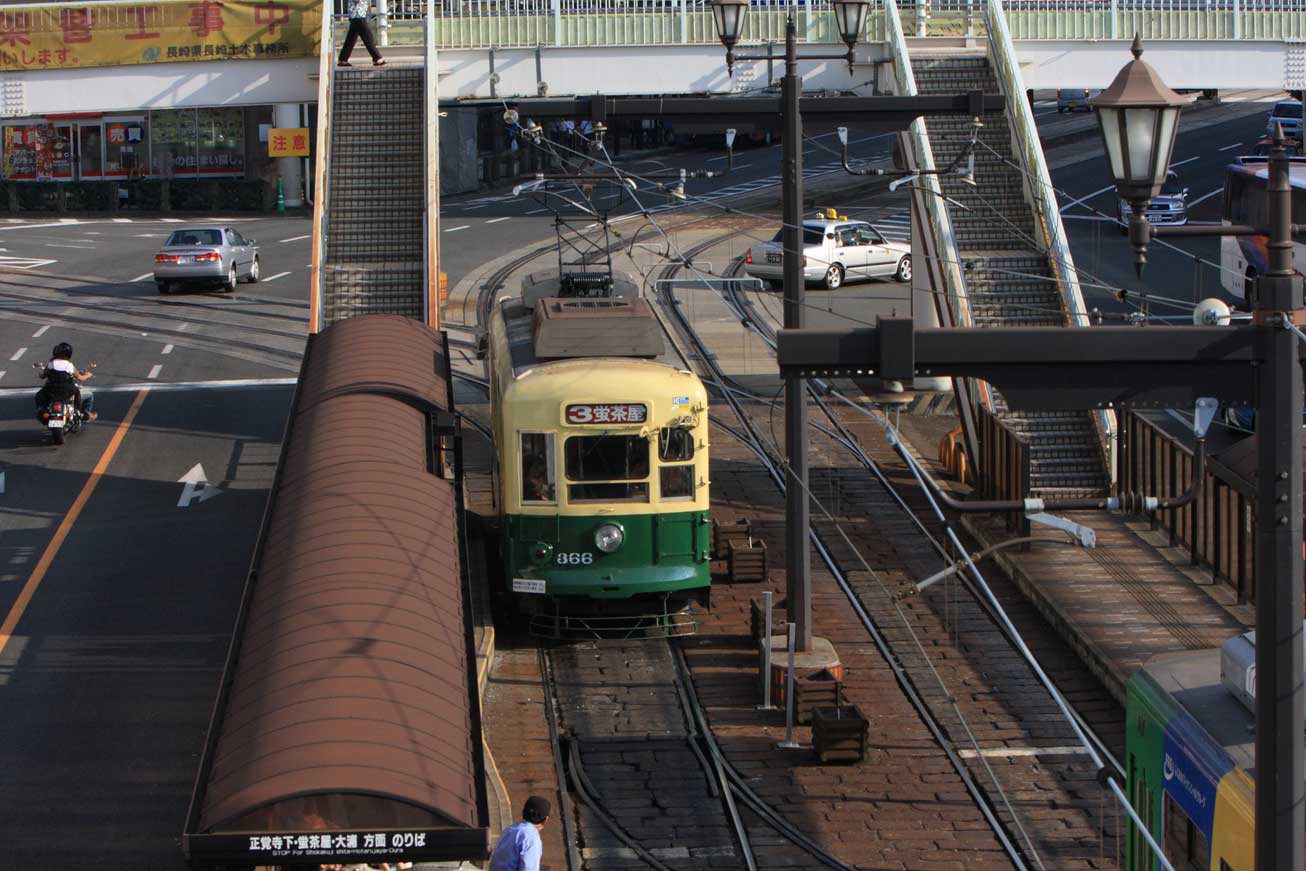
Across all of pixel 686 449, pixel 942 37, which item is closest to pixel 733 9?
pixel 686 449

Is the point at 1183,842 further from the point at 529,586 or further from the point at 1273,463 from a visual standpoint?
the point at 529,586

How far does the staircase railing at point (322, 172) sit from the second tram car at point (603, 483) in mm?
6949

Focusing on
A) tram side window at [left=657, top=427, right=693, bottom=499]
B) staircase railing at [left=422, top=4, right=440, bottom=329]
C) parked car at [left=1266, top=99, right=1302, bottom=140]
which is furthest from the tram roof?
parked car at [left=1266, top=99, right=1302, bottom=140]

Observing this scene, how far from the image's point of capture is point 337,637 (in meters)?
12.5

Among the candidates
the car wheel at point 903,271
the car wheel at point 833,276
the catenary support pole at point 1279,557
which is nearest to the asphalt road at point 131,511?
the car wheel at point 903,271

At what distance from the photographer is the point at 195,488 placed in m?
24.9

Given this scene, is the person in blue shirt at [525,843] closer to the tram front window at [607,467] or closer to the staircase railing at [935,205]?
the tram front window at [607,467]

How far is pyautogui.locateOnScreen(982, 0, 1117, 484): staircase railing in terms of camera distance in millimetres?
23766

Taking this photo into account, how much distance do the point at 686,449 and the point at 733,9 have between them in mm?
4469

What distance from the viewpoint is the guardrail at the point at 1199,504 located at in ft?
63.4

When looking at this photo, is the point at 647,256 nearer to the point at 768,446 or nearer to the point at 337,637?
the point at 768,446

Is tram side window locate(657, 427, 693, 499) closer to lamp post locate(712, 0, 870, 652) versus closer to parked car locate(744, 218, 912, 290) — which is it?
lamp post locate(712, 0, 870, 652)

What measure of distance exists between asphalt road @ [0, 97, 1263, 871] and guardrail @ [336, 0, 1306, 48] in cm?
522

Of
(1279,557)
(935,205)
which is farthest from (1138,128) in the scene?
(935,205)
